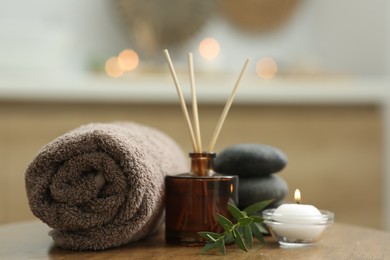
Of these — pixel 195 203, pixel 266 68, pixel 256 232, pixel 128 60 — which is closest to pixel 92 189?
pixel 195 203

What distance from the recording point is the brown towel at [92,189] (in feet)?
3.24

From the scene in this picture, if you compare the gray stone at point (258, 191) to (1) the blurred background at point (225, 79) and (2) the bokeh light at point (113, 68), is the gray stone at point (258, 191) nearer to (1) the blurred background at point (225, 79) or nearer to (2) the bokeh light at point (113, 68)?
(1) the blurred background at point (225, 79)

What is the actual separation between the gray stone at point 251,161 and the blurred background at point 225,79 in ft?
4.46

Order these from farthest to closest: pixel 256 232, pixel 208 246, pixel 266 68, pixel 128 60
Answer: pixel 266 68 < pixel 128 60 < pixel 256 232 < pixel 208 246

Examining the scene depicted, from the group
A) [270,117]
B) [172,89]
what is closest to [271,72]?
[270,117]

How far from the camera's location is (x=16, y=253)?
0.99m

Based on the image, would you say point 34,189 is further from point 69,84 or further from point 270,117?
point 270,117

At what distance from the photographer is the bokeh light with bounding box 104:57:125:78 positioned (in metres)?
2.81

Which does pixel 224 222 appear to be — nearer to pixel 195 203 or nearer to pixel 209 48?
pixel 195 203

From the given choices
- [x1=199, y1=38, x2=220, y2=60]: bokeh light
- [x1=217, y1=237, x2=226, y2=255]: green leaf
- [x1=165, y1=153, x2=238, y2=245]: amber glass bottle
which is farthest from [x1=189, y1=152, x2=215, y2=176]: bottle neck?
[x1=199, y1=38, x2=220, y2=60]: bokeh light

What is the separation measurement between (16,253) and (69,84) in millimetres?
1535

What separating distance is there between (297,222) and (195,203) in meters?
0.15

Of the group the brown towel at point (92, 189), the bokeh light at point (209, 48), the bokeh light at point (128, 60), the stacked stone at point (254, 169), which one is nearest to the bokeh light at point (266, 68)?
the bokeh light at point (209, 48)

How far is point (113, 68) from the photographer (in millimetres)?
2834
